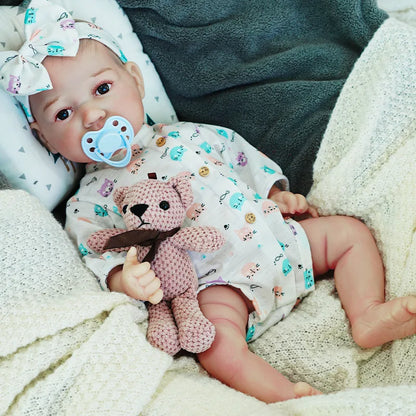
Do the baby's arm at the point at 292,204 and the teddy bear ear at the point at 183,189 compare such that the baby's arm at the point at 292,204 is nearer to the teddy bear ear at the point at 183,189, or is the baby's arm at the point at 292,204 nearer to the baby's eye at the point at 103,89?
the teddy bear ear at the point at 183,189

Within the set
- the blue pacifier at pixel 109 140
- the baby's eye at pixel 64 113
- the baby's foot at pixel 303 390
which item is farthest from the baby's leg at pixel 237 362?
the baby's eye at pixel 64 113

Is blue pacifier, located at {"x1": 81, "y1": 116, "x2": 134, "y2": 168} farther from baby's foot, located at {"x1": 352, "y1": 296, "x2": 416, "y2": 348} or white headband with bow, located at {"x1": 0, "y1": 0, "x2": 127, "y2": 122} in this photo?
baby's foot, located at {"x1": 352, "y1": 296, "x2": 416, "y2": 348}

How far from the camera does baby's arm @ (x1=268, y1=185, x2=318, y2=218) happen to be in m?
1.18

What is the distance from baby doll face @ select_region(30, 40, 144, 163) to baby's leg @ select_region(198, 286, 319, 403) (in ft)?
1.39

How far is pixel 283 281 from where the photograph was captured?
107 centimetres

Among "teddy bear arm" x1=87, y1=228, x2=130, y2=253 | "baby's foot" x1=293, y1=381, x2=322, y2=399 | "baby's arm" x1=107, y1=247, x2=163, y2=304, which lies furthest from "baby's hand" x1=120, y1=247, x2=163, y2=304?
"baby's foot" x1=293, y1=381, x2=322, y2=399

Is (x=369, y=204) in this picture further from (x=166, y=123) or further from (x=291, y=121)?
(x=166, y=123)

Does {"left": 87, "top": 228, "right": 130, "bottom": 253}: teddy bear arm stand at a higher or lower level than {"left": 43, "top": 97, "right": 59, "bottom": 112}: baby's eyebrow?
lower

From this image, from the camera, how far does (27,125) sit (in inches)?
45.8

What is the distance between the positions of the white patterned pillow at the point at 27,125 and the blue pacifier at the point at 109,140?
0.14 m

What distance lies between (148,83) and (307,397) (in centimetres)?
89

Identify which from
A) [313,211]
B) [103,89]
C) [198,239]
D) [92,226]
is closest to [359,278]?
[313,211]

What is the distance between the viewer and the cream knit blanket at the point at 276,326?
0.75 metres

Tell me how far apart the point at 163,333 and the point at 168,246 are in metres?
0.15
